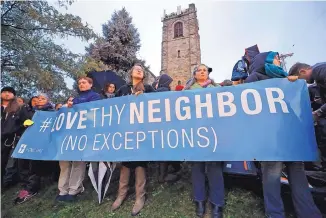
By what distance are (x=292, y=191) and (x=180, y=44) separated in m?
30.1

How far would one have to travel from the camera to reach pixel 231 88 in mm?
2748

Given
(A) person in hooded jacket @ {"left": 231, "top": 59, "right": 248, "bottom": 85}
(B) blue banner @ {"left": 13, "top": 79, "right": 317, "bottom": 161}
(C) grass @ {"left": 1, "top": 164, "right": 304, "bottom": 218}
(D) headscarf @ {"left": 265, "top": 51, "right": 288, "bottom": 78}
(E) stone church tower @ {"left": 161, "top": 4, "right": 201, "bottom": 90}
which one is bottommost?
(C) grass @ {"left": 1, "top": 164, "right": 304, "bottom": 218}

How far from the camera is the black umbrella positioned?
3.20m

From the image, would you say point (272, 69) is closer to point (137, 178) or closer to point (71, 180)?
point (137, 178)

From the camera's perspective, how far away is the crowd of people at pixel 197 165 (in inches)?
87.7

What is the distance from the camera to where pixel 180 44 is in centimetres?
3052

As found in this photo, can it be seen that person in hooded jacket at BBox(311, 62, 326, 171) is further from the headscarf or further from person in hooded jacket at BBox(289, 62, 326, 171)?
the headscarf

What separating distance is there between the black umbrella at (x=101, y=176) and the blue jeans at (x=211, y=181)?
1.32 meters

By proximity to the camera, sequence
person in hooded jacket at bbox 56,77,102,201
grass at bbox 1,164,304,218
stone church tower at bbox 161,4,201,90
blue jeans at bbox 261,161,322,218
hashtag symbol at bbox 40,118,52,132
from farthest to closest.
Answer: stone church tower at bbox 161,4,201,90 → hashtag symbol at bbox 40,118,52,132 → person in hooded jacket at bbox 56,77,102,201 → grass at bbox 1,164,304,218 → blue jeans at bbox 261,161,322,218

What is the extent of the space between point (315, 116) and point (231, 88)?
0.97 meters

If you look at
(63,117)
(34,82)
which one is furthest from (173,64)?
(63,117)

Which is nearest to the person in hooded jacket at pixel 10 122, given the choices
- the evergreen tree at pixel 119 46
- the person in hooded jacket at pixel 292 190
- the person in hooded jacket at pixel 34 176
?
the person in hooded jacket at pixel 34 176

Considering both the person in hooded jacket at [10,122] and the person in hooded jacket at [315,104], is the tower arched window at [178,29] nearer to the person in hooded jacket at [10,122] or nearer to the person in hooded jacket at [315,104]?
the person in hooded jacket at [10,122]

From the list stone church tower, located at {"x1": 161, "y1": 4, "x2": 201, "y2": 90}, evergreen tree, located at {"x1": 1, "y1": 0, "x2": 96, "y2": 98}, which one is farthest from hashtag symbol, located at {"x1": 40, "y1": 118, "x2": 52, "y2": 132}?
stone church tower, located at {"x1": 161, "y1": 4, "x2": 201, "y2": 90}
